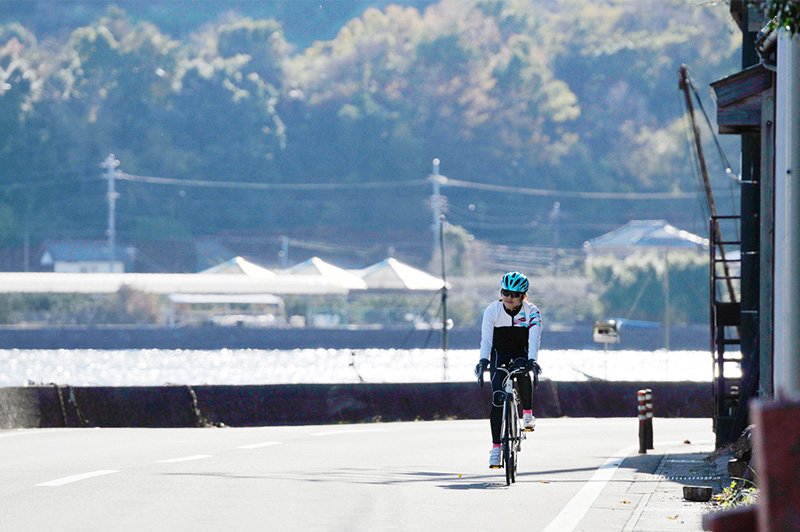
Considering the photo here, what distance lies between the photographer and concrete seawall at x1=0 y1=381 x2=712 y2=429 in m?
20.7

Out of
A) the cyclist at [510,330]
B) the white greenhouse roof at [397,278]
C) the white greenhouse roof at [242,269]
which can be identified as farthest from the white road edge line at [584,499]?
the white greenhouse roof at [242,269]

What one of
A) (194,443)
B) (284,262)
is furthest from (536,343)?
(284,262)

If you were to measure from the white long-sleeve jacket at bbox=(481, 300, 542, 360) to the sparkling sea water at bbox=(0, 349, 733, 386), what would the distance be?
52149 millimetres

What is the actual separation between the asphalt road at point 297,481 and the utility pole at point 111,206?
12027cm

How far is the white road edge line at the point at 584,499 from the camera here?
369 inches

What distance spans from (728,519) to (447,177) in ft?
489

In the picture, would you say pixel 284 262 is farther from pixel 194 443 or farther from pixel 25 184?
pixel 194 443

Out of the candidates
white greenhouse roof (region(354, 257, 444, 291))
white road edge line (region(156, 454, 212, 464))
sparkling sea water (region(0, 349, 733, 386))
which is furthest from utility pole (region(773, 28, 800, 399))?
white greenhouse roof (region(354, 257, 444, 291))

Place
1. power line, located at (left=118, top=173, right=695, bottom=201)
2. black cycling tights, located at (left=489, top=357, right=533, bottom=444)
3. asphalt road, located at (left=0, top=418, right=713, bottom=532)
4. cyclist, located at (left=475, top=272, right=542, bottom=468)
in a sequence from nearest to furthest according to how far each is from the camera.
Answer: asphalt road, located at (left=0, top=418, right=713, bottom=532), cyclist, located at (left=475, top=272, right=542, bottom=468), black cycling tights, located at (left=489, top=357, right=533, bottom=444), power line, located at (left=118, top=173, right=695, bottom=201)

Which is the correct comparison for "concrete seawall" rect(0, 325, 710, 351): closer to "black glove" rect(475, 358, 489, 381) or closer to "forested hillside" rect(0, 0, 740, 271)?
"forested hillside" rect(0, 0, 740, 271)

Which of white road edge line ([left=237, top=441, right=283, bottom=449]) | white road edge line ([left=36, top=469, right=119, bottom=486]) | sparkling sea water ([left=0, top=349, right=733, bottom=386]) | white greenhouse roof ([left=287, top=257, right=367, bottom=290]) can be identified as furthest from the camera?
white greenhouse roof ([left=287, top=257, right=367, bottom=290])

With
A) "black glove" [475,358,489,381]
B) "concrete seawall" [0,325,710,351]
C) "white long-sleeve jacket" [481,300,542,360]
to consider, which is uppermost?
"white long-sleeve jacket" [481,300,542,360]

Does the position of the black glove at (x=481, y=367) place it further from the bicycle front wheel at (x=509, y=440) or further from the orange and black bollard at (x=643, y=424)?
the orange and black bollard at (x=643, y=424)

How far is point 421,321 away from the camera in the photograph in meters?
118
